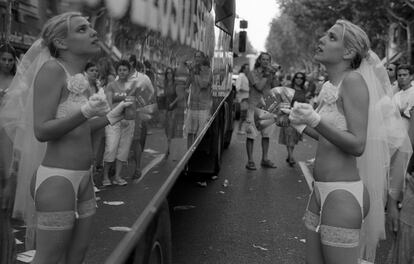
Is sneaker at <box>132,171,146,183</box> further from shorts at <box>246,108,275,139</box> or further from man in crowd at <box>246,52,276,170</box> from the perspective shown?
shorts at <box>246,108,275,139</box>

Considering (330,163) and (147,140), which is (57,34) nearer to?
(147,140)

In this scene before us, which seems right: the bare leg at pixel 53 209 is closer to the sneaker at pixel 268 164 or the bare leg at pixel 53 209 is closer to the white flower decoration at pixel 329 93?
the white flower decoration at pixel 329 93

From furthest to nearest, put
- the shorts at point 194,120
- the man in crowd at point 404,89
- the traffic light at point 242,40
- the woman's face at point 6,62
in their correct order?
the traffic light at point 242,40 < the man in crowd at point 404,89 < the shorts at point 194,120 < the woman's face at point 6,62

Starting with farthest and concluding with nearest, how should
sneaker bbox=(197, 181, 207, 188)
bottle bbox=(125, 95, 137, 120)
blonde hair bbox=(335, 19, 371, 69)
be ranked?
sneaker bbox=(197, 181, 207, 188) → blonde hair bbox=(335, 19, 371, 69) → bottle bbox=(125, 95, 137, 120)

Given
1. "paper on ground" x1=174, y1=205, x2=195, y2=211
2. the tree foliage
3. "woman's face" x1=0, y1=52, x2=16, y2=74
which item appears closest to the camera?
"woman's face" x1=0, y1=52, x2=16, y2=74

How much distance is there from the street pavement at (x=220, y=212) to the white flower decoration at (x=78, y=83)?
15.4 inches

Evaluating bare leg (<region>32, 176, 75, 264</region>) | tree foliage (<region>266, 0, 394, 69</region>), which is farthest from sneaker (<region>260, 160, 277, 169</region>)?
tree foliage (<region>266, 0, 394, 69</region>)

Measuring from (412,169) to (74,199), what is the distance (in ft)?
7.10

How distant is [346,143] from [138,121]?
3.39 ft

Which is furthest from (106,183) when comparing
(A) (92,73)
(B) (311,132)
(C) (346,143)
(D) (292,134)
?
(D) (292,134)

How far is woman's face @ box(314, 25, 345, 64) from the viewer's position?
2.64m

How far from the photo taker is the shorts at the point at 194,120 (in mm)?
3771

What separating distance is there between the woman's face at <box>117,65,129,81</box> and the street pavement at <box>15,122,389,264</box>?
366mm

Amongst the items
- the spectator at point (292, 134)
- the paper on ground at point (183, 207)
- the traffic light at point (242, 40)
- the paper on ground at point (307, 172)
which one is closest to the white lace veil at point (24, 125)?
the paper on ground at point (183, 207)
